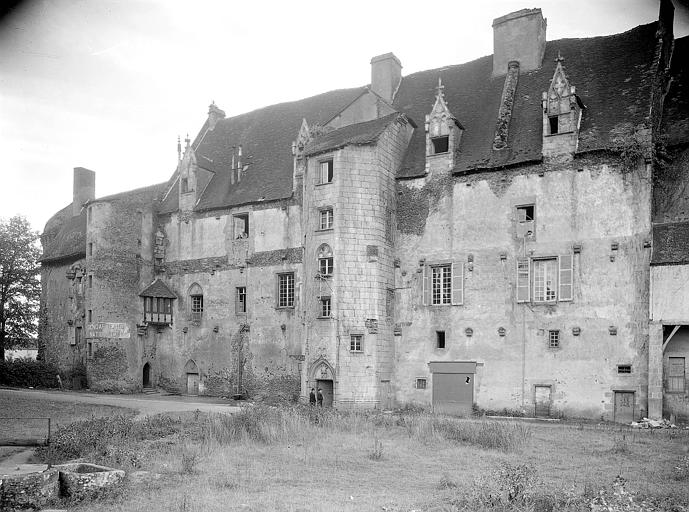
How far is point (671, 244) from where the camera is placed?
28.4 metres

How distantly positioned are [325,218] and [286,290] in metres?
5.25

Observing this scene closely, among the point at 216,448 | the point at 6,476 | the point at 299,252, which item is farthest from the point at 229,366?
the point at 6,476

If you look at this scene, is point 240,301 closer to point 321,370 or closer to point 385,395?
point 321,370

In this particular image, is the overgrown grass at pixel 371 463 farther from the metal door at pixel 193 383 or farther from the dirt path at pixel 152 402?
the metal door at pixel 193 383

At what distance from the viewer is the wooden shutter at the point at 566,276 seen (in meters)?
30.5

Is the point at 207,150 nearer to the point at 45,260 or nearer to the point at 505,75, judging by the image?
the point at 45,260

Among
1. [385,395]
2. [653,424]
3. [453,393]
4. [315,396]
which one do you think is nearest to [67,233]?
[315,396]

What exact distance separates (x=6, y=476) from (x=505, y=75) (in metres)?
31.2

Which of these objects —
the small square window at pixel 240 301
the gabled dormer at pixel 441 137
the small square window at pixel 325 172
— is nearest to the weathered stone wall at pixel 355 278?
the small square window at pixel 325 172

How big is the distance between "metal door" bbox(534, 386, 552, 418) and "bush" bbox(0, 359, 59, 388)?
2953 centimetres

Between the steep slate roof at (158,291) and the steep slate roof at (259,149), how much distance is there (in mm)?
4627

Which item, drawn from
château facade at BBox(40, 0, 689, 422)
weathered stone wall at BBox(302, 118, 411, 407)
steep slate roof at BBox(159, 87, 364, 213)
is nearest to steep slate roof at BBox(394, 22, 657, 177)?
château facade at BBox(40, 0, 689, 422)

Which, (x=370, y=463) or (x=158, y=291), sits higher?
(x=158, y=291)

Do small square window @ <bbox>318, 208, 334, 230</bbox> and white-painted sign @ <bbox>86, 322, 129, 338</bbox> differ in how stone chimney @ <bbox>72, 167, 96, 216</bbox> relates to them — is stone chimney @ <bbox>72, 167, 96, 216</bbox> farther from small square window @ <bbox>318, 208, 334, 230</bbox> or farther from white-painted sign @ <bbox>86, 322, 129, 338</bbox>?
small square window @ <bbox>318, 208, 334, 230</bbox>
